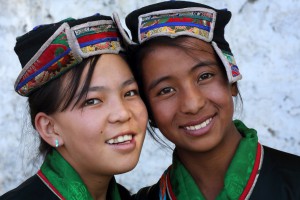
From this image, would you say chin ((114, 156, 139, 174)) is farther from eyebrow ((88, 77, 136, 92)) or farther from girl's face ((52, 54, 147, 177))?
eyebrow ((88, 77, 136, 92))

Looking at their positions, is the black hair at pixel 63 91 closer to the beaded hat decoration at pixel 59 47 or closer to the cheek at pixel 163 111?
the beaded hat decoration at pixel 59 47

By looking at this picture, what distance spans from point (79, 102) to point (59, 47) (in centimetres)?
22

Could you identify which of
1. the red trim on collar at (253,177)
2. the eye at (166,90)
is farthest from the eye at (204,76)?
the red trim on collar at (253,177)

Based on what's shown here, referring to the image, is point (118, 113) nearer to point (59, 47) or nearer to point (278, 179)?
point (59, 47)

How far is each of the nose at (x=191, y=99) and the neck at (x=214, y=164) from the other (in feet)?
0.80

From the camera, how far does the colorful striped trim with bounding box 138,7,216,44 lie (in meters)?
2.33

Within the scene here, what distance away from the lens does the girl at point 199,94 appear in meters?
2.31

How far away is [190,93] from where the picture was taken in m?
2.29

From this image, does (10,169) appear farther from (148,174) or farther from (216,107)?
(216,107)

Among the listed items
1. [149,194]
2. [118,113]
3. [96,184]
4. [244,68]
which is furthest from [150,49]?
[244,68]

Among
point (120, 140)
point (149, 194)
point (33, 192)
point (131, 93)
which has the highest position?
point (131, 93)

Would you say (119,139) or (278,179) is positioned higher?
(119,139)

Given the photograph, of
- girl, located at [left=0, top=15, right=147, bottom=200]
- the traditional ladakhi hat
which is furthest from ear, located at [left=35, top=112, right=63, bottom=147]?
the traditional ladakhi hat

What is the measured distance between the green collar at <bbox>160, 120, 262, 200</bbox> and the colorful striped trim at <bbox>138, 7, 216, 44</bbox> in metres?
0.46
